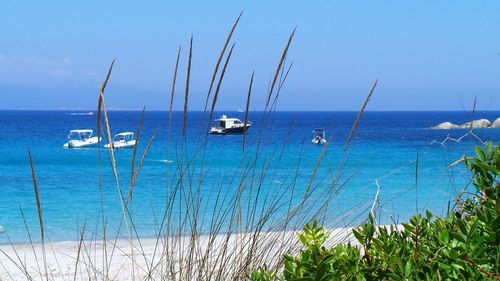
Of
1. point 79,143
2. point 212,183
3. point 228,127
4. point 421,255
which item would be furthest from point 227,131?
point 421,255

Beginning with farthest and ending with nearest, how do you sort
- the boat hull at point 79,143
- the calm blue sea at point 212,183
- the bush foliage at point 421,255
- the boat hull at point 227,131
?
the boat hull at point 227,131 → the boat hull at point 79,143 → the calm blue sea at point 212,183 → the bush foliage at point 421,255

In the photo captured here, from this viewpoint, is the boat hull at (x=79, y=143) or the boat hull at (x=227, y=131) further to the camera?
the boat hull at (x=227, y=131)

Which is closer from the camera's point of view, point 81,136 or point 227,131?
point 81,136

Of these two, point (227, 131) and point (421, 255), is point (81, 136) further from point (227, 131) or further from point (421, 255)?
point (421, 255)

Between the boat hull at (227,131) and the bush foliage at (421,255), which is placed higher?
the bush foliage at (421,255)

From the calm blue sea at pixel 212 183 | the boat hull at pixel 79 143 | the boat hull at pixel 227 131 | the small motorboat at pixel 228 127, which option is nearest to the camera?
the calm blue sea at pixel 212 183

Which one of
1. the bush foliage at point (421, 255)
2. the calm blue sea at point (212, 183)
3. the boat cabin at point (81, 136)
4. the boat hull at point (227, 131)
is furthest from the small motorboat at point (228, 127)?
the bush foliage at point (421, 255)

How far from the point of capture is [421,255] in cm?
116

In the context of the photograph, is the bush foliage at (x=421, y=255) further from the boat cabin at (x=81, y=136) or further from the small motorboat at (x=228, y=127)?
the small motorboat at (x=228, y=127)

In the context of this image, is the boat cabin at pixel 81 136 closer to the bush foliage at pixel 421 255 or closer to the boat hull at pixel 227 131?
the boat hull at pixel 227 131

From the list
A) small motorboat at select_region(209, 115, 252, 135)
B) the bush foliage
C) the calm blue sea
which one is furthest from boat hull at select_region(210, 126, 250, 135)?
the bush foliage

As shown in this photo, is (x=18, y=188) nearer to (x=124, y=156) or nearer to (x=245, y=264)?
(x=124, y=156)

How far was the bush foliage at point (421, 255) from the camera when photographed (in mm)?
1026

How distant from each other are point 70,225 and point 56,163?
15076 mm
